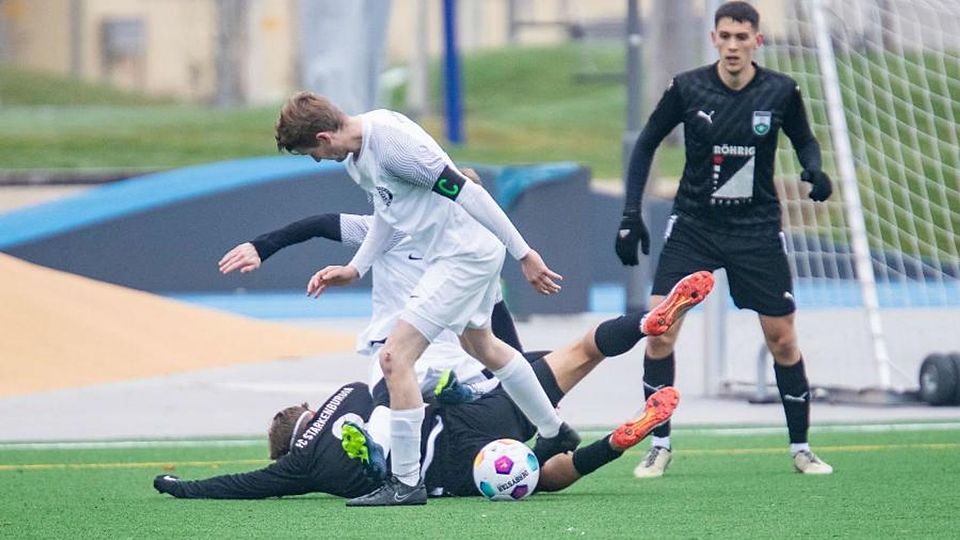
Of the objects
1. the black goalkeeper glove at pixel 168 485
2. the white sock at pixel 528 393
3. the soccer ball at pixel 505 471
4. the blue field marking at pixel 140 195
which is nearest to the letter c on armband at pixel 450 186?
the white sock at pixel 528 393

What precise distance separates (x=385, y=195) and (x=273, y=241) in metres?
0.79

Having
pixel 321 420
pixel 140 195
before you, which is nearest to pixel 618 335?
pixel 321 420

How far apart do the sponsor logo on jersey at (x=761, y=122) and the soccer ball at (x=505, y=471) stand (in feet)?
6.31

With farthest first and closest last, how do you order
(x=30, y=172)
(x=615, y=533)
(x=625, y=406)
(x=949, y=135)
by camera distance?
(x=30, y=172) < (x=949, y=135) < (x=625, y=406) < (x=615, y=533)

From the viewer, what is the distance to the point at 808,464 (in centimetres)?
880

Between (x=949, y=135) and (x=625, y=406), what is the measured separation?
5621 mm

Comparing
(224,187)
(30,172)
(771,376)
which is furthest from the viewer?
(30,172)

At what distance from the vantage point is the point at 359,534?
682 cm

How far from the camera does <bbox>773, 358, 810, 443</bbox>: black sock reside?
889 centimetres

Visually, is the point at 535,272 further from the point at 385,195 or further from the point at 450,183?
the point at 385,195

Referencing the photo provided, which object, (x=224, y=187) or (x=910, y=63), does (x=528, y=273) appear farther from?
(x=224, y=187)

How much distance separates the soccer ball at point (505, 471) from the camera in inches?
307

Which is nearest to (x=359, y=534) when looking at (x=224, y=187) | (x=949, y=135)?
(x=949, y=135)

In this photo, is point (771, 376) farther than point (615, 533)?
Yes
